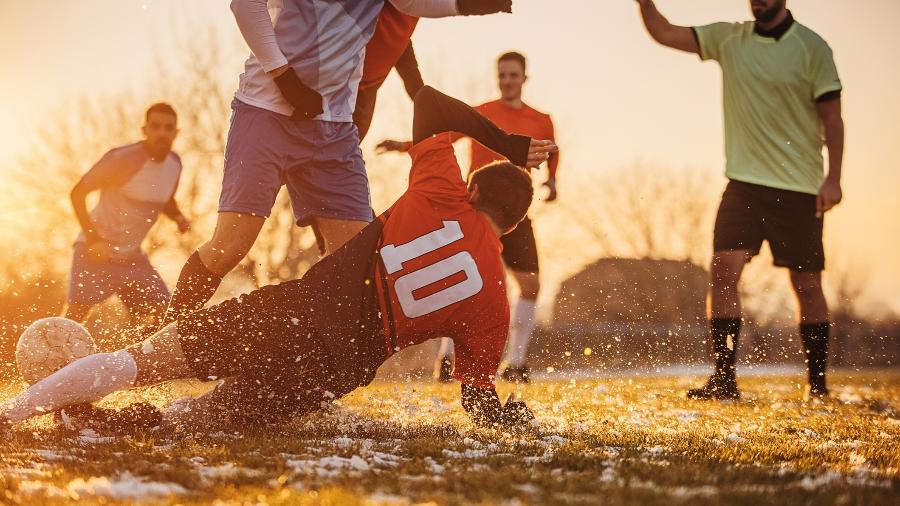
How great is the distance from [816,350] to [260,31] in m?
4.43

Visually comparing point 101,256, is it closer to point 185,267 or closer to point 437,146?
point 185,267

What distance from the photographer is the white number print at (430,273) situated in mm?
3600

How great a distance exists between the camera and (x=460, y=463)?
2734 mm

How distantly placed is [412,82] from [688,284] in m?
39.5

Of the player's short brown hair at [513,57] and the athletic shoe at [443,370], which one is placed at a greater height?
the player's short brown hair at [513,57]

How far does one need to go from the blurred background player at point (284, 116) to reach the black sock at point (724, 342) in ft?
9.78

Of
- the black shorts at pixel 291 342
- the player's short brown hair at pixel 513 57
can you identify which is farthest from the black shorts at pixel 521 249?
the black shorts at pixel 291 342

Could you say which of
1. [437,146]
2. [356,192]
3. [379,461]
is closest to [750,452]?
[379,461]

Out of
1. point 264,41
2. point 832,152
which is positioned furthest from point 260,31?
point 832,152

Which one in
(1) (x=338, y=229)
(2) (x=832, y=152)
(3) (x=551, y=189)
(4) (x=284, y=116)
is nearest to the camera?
(4) (x=284, y=116)

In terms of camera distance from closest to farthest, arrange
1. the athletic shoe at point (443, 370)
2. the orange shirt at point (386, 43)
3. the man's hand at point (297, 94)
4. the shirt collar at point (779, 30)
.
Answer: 1. the man's hand at point (297, 94)
2. the orange shirt at point (386, 43)
3. the shirt collar at point (779, 30)
4. the athletic shoe at point (443, 370)

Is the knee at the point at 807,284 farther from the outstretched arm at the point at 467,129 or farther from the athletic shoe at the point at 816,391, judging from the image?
the outstretched arm at the point at 467,129

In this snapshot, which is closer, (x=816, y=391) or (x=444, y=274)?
(x=444, y=274)

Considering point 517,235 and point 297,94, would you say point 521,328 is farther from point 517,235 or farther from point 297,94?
point 297,94
